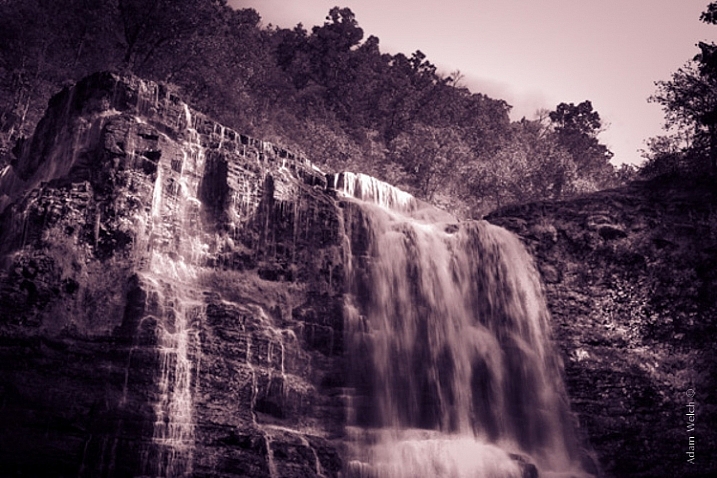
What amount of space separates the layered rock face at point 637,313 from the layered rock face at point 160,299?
7.67 metres

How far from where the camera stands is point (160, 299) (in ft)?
45.2

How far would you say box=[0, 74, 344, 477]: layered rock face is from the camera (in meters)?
12.1

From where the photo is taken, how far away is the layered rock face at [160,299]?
12.1 m

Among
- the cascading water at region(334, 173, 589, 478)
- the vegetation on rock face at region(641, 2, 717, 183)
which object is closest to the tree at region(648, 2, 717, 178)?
the vegetation on rock face at region(641, 2, 717, 183)

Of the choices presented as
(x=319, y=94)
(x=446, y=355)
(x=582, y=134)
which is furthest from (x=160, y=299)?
(x=582, y=134)

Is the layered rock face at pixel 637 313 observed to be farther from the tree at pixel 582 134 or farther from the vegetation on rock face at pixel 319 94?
the tree at pixel 582 134

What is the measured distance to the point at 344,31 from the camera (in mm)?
43031

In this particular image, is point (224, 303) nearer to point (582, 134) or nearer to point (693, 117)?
point (693, 117)

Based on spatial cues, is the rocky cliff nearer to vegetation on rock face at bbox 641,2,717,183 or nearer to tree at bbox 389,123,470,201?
vegetation on rock face at bbox 641,2,717,183

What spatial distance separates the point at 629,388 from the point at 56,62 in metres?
27.6

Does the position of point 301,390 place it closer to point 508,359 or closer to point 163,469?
point 163,469

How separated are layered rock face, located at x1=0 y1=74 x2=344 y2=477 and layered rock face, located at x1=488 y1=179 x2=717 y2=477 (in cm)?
767

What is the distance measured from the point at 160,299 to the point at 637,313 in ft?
48.2

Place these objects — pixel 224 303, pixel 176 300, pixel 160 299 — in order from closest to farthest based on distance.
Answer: pixel 160 299 → pixel 176 300 → pixel 224 303
